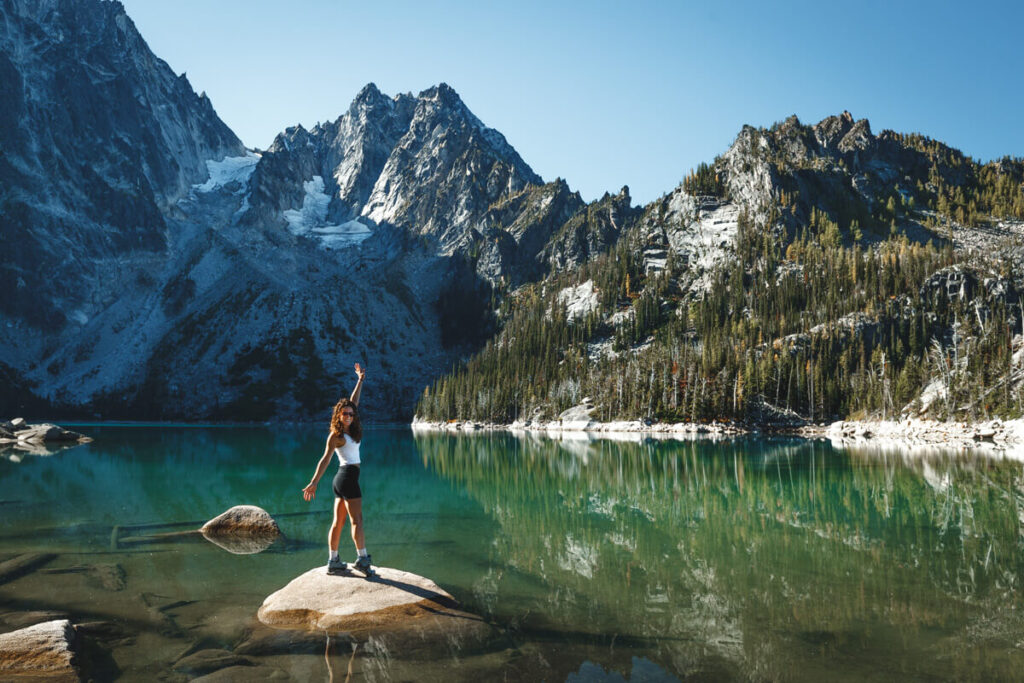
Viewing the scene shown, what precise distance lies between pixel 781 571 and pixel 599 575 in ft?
15.7

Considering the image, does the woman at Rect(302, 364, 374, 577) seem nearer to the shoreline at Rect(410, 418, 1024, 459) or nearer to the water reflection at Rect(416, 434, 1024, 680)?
the water reflection at Rect(416, 434, 1024, 680)

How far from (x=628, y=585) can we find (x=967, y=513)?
1863cm

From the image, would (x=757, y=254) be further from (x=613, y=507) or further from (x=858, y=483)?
(x=613, y=507)

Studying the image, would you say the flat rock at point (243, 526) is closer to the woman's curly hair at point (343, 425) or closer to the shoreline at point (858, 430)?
the woman's curly hair at point (343, 425)

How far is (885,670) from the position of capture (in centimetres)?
879

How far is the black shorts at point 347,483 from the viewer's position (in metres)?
12.8

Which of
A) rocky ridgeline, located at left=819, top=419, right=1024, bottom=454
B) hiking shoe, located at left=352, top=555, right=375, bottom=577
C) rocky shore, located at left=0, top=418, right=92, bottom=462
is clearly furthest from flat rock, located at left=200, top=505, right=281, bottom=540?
rocky ridgeline, located at left=819, top=419, right=1024, bottom=454

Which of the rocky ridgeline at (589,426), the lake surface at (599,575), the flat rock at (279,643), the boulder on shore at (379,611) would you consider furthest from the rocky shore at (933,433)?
the flat rock at (279,643)

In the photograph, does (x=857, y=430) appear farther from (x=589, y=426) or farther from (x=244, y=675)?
(x=244, y=675)

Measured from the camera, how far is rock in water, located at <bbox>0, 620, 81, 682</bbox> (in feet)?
28.6

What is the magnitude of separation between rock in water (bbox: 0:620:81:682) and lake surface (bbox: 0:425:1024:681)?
590 millimetres

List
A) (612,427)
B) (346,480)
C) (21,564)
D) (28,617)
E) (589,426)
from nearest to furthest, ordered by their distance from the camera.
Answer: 1. (28,617)
2. (346,480)
3. (21,564)
4. (612,427)
5. (589,426)

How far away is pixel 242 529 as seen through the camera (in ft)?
66.0

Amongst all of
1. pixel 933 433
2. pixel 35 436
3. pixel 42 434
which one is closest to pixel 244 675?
pixel 42 434
